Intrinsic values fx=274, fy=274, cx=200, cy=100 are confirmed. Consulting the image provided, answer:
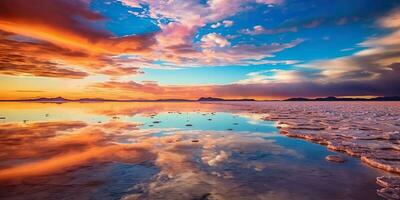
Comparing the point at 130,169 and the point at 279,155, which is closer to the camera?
the point at 130,169

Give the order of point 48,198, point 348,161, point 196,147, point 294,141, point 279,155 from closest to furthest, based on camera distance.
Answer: point 48,198 → point 348,161 → point 279,155 → point 196,147 → point 294,141

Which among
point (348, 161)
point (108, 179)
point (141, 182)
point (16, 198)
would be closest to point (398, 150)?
point (348, 161)

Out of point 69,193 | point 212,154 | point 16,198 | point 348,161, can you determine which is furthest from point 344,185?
point 16,198

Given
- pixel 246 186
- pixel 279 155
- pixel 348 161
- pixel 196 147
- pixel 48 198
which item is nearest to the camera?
pixel 48 198

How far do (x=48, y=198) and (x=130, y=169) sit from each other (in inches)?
89.4

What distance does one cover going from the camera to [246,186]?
5.57m

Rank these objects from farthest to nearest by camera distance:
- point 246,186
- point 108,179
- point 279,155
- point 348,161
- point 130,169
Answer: point 279,155 → point 348,161 → point 130,169 → point 108,179 → point 246,186

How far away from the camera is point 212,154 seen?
8828 millimetres

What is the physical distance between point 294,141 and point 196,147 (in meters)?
4.38

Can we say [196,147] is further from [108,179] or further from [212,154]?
[108,179]

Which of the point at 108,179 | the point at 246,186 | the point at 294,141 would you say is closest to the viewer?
the point at 246,186

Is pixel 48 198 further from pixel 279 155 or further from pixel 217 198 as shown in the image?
pixel 279 155

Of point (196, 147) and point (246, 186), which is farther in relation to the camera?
point (196, 147)

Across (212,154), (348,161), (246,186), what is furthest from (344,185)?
(212,154)
